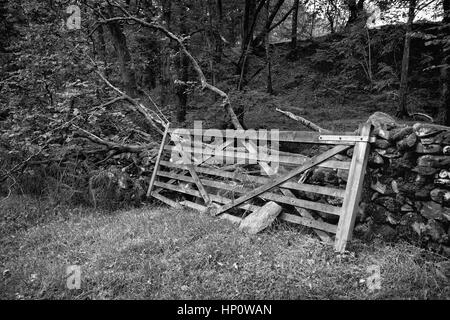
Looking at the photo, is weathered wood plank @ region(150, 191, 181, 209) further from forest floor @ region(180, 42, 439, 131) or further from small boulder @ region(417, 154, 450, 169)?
small boulder @ region(417, 154, 450, 169)

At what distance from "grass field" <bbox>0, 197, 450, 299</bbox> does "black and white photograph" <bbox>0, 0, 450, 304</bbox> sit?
2 centimetres

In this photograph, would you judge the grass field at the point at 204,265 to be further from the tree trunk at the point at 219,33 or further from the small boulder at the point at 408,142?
the tree trunk at the point at 219,33

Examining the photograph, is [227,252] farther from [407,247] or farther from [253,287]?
[407,247]

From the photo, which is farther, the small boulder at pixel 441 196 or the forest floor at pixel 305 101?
the forest floor at pixel 305 101

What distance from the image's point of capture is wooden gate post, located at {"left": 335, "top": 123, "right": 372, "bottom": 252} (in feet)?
13.4

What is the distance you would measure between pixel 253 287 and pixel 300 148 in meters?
7.02

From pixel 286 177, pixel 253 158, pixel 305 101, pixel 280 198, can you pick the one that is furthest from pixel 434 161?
pixel 305 101

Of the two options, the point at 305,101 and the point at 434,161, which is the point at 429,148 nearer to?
the point at 434,161

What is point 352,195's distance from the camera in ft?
13.5

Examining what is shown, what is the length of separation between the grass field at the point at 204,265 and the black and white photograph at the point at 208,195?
0.9 inches

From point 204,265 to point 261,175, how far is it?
102 inches

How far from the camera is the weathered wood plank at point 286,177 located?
14.7 feet

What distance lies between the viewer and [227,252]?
430cm

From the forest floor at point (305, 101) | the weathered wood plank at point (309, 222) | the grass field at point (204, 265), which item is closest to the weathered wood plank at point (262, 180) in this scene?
the weathered wood plank at point (309, 222)
